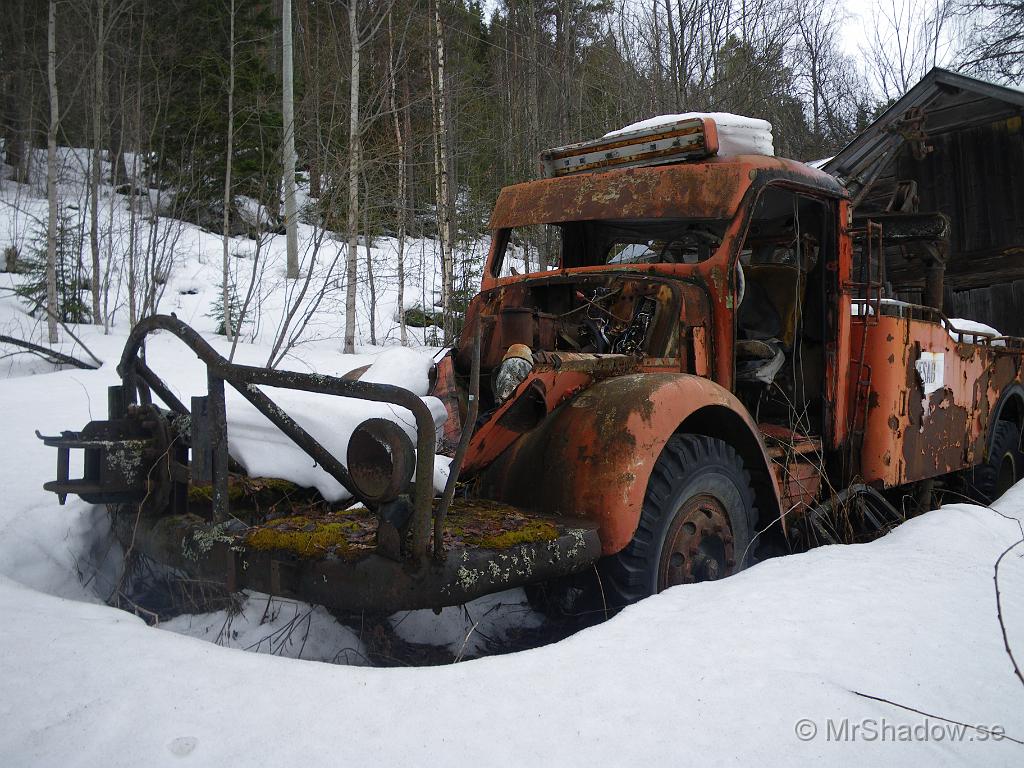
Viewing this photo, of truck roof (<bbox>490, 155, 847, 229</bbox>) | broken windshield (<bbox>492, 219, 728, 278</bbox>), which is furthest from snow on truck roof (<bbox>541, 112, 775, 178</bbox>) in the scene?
broken windshield (<bbox>492, 219, 728, 278</bbox>)

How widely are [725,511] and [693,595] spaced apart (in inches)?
28.6

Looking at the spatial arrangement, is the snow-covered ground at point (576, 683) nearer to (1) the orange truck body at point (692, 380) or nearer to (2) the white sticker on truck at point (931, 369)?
(1) the orange truck body at point (692, 380)

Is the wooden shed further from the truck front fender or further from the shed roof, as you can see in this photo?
the truck front fender

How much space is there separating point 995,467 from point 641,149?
4549mm

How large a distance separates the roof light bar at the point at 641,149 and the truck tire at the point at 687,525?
1.63 metres

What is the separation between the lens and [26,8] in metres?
23.6

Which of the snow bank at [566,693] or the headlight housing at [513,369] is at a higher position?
the headlight housing at [513,369]

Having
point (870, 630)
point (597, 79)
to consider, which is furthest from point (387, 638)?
point (597, 79)

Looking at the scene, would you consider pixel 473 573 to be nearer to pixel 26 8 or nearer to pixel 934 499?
pixel 934 499

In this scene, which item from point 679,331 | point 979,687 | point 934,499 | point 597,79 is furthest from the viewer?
point 597,79

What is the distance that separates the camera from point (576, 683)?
198 cm

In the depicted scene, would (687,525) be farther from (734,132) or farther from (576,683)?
(734,132)

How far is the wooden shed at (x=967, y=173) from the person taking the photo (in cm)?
1274

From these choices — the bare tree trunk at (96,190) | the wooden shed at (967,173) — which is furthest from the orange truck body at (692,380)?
the bare tree trunk at (96,190)
